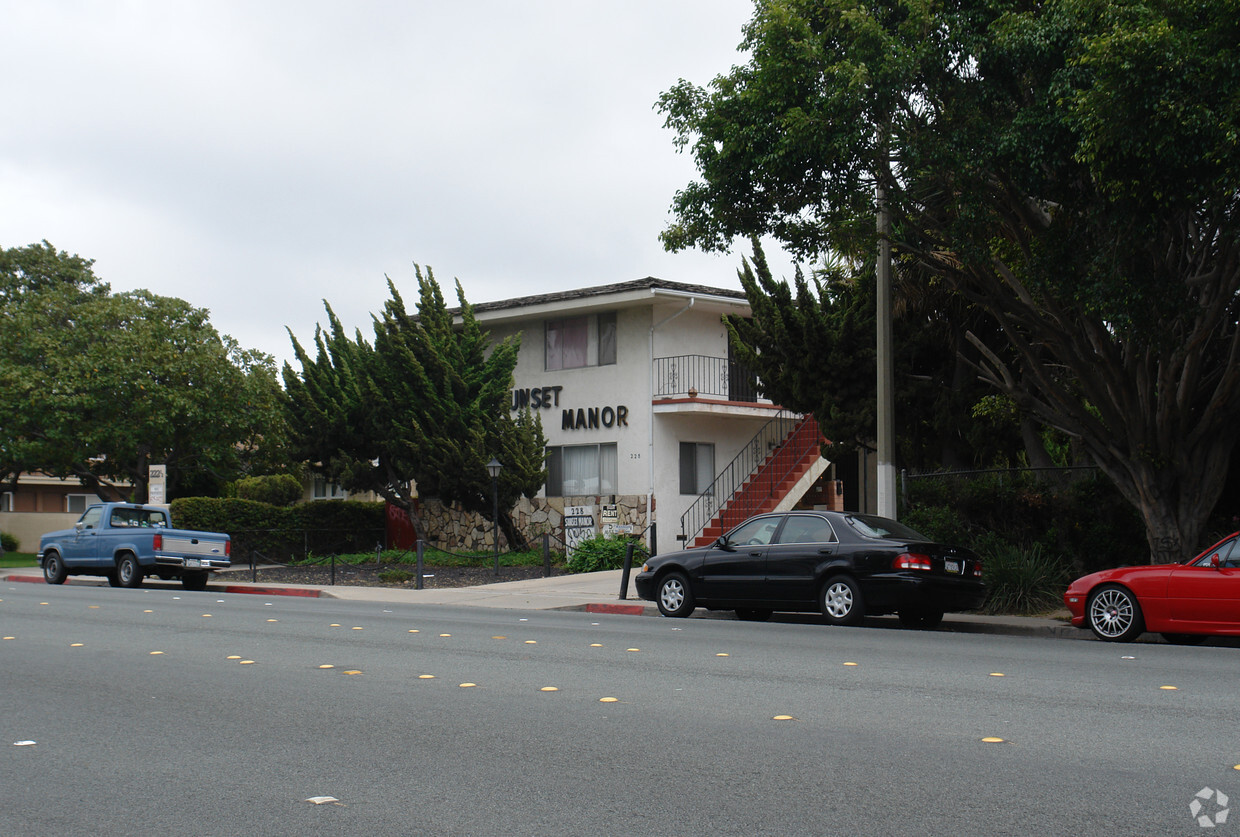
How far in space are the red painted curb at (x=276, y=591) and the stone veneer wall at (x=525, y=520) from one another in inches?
229

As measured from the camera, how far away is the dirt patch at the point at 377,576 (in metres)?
23.7

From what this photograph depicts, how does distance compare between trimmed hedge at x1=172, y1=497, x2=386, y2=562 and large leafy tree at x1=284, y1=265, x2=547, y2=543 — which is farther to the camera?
trimmed hedge at x1=172, y1=497, x2=386, y2=562

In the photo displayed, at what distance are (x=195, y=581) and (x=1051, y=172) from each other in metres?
18.8

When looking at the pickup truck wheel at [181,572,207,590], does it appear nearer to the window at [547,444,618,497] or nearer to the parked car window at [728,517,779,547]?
the window at [547,444,618,497]

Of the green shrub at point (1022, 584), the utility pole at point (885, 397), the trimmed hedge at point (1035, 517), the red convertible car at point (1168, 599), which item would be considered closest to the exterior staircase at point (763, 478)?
the trimmed hedge at point (1035, 517)

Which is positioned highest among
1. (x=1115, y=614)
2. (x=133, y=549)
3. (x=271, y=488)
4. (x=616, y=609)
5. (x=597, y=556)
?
(x=271, y=488)

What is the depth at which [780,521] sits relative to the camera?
605 inches

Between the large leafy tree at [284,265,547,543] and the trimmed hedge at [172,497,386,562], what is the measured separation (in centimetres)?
303

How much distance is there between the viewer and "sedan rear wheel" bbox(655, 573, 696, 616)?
16.0 meters

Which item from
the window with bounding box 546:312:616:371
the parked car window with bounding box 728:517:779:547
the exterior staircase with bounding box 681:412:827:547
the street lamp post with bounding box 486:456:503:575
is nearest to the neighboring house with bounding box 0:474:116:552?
the window with bounding box 546:312:616:371

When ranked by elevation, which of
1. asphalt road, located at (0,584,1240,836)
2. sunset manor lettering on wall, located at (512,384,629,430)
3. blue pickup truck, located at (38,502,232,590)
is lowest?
asphalt road, located at (0,584,1240,836)

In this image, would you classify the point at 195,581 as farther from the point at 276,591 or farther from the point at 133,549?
the point at 276,591

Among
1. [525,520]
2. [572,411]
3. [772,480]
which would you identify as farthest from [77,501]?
[772,480]

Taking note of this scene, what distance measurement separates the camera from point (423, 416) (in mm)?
27000
